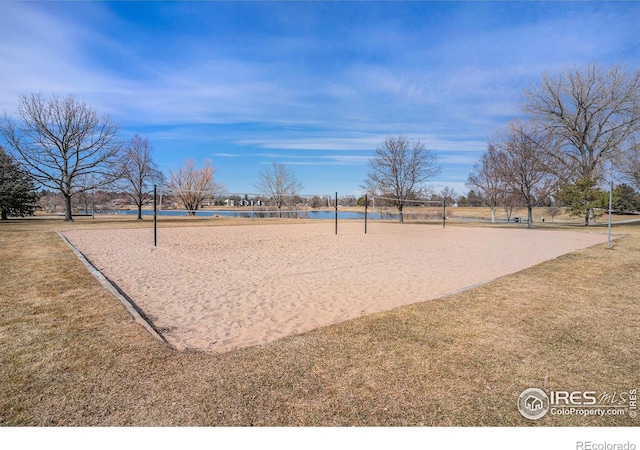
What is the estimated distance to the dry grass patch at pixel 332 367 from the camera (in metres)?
1.97

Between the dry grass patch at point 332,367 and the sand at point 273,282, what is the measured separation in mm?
436

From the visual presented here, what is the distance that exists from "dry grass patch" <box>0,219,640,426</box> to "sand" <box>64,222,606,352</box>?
436 mm

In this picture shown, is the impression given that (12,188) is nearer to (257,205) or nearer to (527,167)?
(257,205)

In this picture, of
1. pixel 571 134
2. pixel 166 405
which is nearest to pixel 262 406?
pixel 166 405

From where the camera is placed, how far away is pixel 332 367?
254cm

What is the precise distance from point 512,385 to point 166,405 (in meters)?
2.35

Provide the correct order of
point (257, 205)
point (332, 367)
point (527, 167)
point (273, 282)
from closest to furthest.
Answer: point (332, 367) < point (273, 282) < point (527, 167) < point (257, 205)

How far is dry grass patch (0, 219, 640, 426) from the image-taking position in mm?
1973

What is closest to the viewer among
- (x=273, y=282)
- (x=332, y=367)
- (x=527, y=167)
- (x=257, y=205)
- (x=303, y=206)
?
(x=332, y=367)

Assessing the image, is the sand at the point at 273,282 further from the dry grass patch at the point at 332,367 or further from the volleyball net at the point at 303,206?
the volleyball net at the point at 303,206

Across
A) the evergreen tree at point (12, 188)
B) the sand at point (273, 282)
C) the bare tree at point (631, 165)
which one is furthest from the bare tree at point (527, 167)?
the evergreen tree at point (12, 188)

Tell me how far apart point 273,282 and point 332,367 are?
10.6 ft

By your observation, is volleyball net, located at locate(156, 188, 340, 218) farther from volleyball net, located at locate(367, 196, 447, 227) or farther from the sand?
the sand

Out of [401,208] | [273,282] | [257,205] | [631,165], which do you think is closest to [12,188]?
[257,205]
